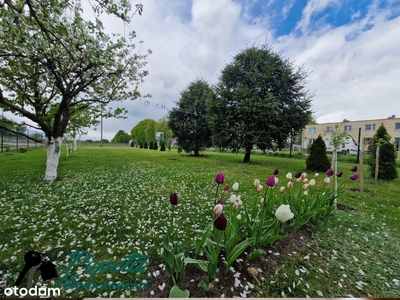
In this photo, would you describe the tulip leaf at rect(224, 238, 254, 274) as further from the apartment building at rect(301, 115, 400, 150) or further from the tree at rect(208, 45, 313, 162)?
the apartment building at rect(301, 115, 400, 150)

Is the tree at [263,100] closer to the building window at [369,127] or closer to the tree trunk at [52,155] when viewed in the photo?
the tree trunk at [52,155]

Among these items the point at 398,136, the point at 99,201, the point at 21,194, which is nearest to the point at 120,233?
the point at 99,201

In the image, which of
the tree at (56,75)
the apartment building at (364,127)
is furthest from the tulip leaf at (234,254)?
the apartment building at (364,127)

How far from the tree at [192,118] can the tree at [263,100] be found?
177 inches

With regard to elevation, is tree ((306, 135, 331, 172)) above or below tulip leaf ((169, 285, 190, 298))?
above

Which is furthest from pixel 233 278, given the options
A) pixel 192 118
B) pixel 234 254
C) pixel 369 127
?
pixel 369 127

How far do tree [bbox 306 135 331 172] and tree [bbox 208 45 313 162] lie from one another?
2.19 meters

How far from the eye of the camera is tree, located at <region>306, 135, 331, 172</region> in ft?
27.6

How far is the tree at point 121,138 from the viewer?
50.9 m

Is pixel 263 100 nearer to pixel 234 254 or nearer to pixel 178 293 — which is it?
pixel 234 254

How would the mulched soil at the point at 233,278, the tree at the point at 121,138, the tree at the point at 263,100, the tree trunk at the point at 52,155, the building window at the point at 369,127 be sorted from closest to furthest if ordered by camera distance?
1. the mulched soil at the point at 233,278
2. the tree trunk at the point at 52,155
3. the tree at the point at 263,100
4. the building window at the point at 369,127
5. the tree at the point at 121,138

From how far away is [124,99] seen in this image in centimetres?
675

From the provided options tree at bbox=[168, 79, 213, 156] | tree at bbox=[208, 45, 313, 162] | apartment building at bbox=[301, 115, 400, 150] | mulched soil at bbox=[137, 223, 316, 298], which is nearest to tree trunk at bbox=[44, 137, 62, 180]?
mulched soil at bbox=[137, 223, 316, 298]

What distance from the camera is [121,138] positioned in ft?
170
